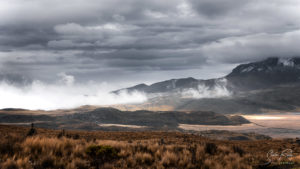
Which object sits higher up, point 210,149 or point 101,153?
point 101,153

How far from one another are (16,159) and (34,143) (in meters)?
1.52

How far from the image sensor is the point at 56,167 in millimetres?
10203

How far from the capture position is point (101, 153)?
12.7m

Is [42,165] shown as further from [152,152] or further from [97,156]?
[152,152]

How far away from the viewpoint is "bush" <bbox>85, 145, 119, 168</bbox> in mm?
12359

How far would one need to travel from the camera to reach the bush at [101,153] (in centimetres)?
1236

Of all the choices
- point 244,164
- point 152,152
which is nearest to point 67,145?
point 152,152
